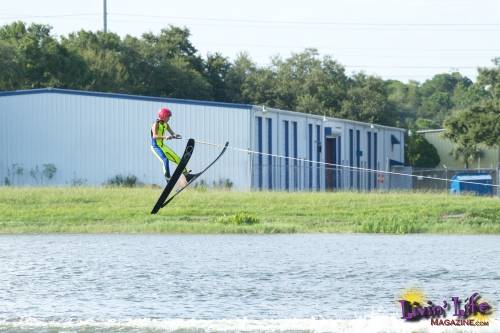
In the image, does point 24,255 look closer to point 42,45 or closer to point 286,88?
point 42,45

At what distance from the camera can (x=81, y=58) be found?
8531 centimetres

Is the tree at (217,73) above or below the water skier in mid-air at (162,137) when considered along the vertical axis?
above

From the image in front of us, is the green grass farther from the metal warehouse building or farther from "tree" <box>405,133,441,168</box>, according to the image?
"tree" <box>405,133,441,168</box>

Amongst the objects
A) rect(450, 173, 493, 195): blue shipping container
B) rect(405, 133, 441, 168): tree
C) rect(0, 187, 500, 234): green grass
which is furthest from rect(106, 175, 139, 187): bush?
rect(405, 133, 441, 168): tree

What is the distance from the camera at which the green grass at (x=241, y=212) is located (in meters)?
38.9

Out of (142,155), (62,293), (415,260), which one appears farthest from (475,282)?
(142,155)

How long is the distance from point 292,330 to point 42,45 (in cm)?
7113

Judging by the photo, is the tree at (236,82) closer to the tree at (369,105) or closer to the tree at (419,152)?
the tree at (369,105)

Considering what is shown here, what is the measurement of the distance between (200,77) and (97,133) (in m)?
34.5

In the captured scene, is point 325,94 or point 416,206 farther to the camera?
point 325,94

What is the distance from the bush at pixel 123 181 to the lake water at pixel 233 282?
74.4 ft

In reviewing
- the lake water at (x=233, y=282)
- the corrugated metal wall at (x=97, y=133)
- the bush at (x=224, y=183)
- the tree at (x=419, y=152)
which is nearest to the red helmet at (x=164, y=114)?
the lake water at (x=233, y=282)

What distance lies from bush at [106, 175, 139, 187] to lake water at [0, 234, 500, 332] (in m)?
22.7

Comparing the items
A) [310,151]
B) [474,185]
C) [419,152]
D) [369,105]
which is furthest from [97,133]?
[369,105]
